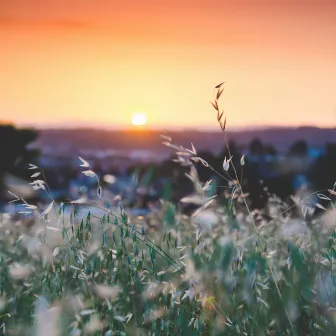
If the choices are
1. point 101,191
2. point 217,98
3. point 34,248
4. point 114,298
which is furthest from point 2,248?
point 217,98

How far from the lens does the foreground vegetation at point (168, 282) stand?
117 inches

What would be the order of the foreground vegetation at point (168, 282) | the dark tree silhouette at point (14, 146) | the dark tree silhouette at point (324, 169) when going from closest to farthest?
the foreground vegetation at point (168, 282), the dark tree silhouette at point (324, 169), the dark tree silhouette at point (14, 146)

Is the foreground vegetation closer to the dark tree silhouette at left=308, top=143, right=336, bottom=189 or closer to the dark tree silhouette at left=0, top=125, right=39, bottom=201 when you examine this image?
the dark tree silhouette at left=308, top=143, right=336, bottom=189

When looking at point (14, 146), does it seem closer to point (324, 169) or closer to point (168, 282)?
point (324, 169)

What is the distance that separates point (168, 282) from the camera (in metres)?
3.20

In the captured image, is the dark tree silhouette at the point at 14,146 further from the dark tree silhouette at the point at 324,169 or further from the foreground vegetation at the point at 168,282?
the foreground vegetation at the point at 168,282

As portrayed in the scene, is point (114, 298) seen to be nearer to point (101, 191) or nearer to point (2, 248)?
point (101, 191)

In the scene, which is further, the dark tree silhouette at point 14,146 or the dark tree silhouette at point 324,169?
the dark tree silhouette at point 14,146

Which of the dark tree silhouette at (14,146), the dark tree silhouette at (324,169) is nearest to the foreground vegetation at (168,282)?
the dark tree silhouette at (324,169)

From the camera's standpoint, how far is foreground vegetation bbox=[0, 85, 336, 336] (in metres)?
2.98

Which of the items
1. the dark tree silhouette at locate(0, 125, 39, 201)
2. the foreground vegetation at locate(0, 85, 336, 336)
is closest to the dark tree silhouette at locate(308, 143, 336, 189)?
the foreground vegetation at locate(0, 85, 336, 336)

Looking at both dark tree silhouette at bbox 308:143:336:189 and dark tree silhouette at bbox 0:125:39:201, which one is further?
dark tree silhouette at bbox 0:125:39:201

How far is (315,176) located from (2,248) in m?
4.91

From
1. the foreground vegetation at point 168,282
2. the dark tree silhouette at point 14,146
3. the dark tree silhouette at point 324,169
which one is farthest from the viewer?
the dark tree silhouette at point 14,146
